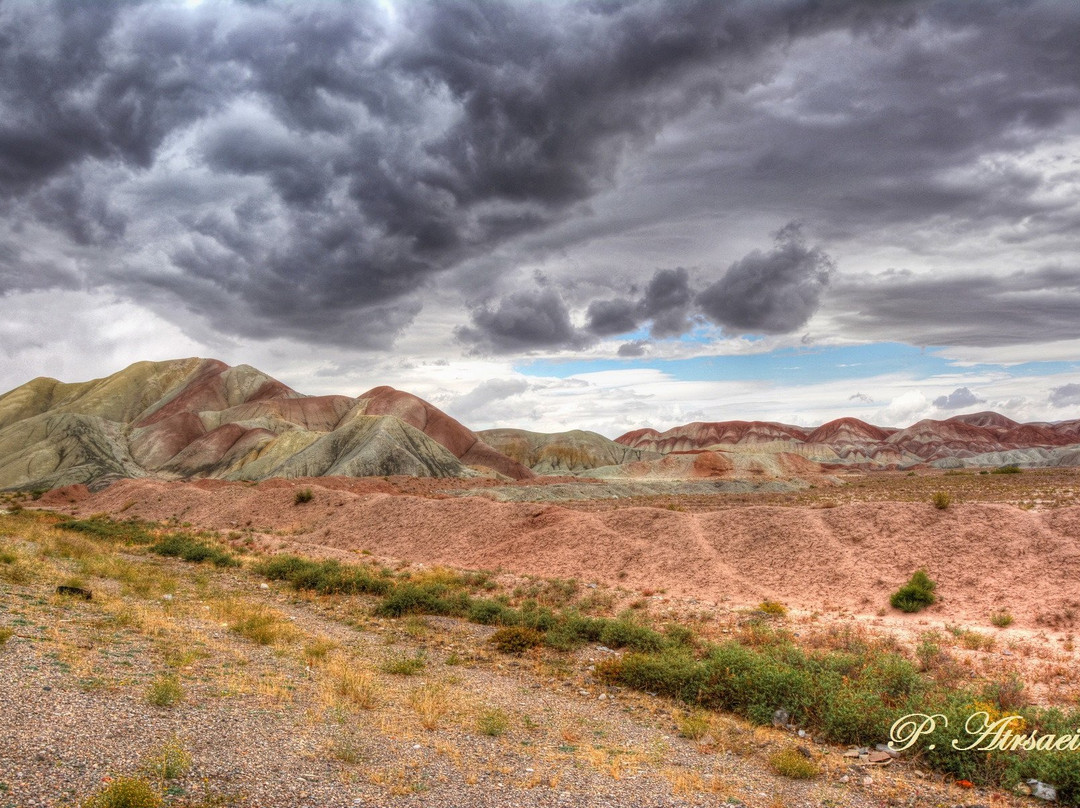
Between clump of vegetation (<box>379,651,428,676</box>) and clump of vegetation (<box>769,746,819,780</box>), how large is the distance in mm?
7593


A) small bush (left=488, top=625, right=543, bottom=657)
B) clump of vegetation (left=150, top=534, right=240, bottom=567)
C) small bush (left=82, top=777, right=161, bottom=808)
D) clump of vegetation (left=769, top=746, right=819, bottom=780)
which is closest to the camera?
small bush (left=82, top=777, right=161, bottom=808)

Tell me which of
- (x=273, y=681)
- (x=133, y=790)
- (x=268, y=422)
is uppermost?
(x=268, y=422)

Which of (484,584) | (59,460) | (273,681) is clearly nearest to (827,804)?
(273,681)

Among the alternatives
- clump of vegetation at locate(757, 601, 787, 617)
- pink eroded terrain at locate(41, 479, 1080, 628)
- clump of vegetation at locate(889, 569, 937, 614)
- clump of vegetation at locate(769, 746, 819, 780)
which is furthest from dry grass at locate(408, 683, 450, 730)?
clump of vegetation at locate(889, 569, 937, 614)

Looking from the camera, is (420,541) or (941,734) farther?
(420,541)

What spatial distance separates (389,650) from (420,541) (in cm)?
1974

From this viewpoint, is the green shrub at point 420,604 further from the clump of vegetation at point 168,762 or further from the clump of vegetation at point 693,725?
the clump of vegetation at point 168,762

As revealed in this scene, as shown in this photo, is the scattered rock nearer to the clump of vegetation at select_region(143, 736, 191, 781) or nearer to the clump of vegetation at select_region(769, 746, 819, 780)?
the clump of vegetation at select_region(143, 736, 191, 781)

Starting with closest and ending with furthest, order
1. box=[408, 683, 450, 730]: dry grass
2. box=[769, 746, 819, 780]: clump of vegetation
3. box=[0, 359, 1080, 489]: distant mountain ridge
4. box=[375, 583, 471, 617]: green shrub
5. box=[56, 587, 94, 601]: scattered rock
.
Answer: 1. box=[769, 746, 819, 780]: clump of vegetation
2. box=[408, 683, 450, 730]: dry grass
3. box=[56, 587, 94, 601]: scattered rock
4. box=[375, 583, 471, 617]: green shrub
5. box=[0, 359, 1080, 489]: distant mountain ridge

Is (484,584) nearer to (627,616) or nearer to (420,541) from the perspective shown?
(627,616)

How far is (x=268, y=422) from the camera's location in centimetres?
12550

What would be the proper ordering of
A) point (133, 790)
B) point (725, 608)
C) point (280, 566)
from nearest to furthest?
1. point (133, 790)
2. point (725, 608)
3. point (280, 566)

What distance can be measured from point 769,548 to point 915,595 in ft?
21.2

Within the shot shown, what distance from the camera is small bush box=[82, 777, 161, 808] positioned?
20.9ft
